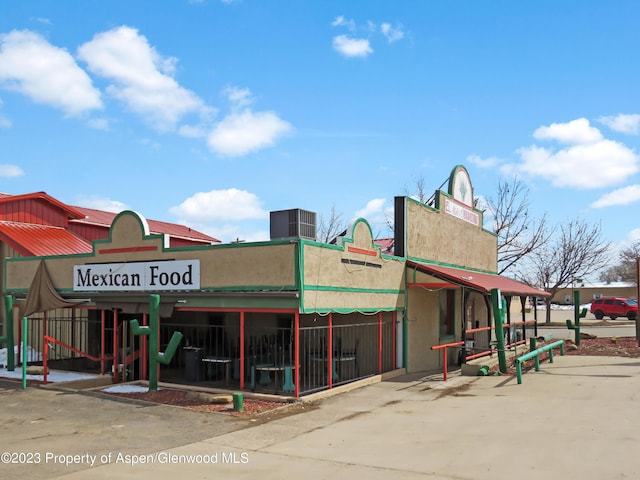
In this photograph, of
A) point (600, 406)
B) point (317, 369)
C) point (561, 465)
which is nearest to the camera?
point (561, 465)

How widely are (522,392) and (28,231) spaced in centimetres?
1822

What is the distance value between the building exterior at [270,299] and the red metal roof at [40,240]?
134 cm

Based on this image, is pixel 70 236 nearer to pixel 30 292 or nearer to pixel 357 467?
pixel 30 292

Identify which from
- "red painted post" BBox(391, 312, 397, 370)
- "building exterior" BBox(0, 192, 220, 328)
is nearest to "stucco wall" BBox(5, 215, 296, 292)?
"building exterior" BBox(0, 192, 220, 328)

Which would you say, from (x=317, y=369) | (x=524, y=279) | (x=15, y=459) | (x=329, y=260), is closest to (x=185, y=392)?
(x=317, y=369)

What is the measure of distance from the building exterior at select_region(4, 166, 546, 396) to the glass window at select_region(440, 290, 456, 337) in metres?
0.04

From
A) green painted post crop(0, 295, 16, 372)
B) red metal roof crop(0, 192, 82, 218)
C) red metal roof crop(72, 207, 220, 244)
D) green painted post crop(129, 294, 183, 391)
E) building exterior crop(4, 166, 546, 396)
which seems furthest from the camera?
red metal roof crop(72, 207, 220, 244)

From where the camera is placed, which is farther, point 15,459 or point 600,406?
point 600,406

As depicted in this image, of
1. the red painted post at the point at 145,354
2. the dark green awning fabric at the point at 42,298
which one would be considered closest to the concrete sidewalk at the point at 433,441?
the red painted post at the point at 145,354

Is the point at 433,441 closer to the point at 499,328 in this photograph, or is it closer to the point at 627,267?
the point at 499,328

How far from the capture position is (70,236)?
23.3 metres

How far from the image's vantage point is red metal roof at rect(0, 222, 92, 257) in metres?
20.0

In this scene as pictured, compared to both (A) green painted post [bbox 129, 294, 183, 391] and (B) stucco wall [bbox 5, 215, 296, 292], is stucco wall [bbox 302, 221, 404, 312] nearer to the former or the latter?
(B) stucco wall [bbox 5, 215, 296, 292]

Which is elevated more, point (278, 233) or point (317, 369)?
point (278, 233)
